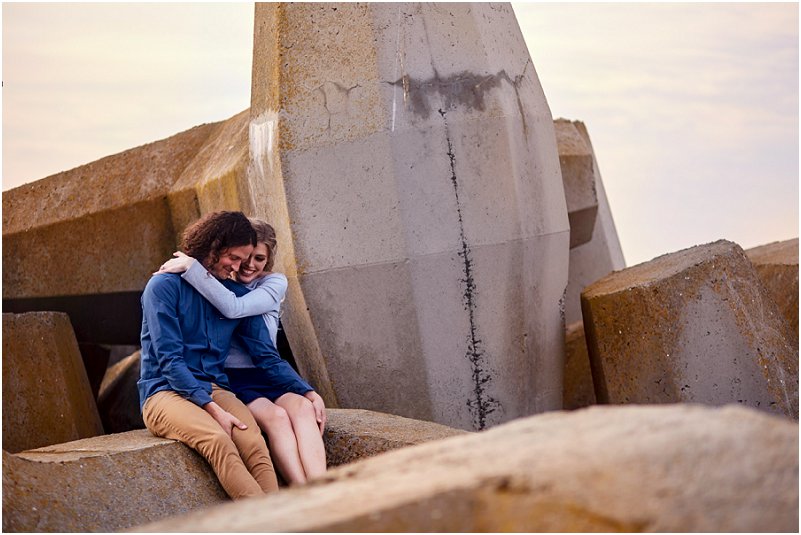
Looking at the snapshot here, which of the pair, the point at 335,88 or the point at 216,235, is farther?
the point at 335,88

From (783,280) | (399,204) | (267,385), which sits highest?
(399,204)

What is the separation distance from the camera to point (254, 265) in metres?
4.12

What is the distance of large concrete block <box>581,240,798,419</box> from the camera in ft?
16.0

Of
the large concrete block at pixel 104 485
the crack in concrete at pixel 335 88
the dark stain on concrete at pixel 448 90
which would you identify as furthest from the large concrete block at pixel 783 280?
the large concrete block at pixel 104 485

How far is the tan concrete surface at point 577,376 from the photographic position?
603 centimetres

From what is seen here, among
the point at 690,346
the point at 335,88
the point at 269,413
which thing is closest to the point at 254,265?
the point at 269,413

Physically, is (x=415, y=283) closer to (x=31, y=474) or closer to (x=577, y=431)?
(x=31, y=474)

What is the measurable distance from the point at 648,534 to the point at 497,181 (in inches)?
135

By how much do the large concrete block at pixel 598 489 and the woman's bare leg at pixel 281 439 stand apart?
184 centimetres

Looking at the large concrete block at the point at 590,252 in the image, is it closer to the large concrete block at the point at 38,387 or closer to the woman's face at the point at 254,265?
the large concrete block at the point at 38,387

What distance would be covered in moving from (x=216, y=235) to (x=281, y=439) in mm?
734

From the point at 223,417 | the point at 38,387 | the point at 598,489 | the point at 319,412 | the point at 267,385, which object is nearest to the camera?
the point at 598,489

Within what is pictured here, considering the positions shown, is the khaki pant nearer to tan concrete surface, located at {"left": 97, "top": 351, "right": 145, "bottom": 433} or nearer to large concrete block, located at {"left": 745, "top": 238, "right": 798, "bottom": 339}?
large concrete block, located at {"left": 745, "top": 238, "right": 798, "bottom": 339}

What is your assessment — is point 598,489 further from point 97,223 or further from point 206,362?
point 97,223
